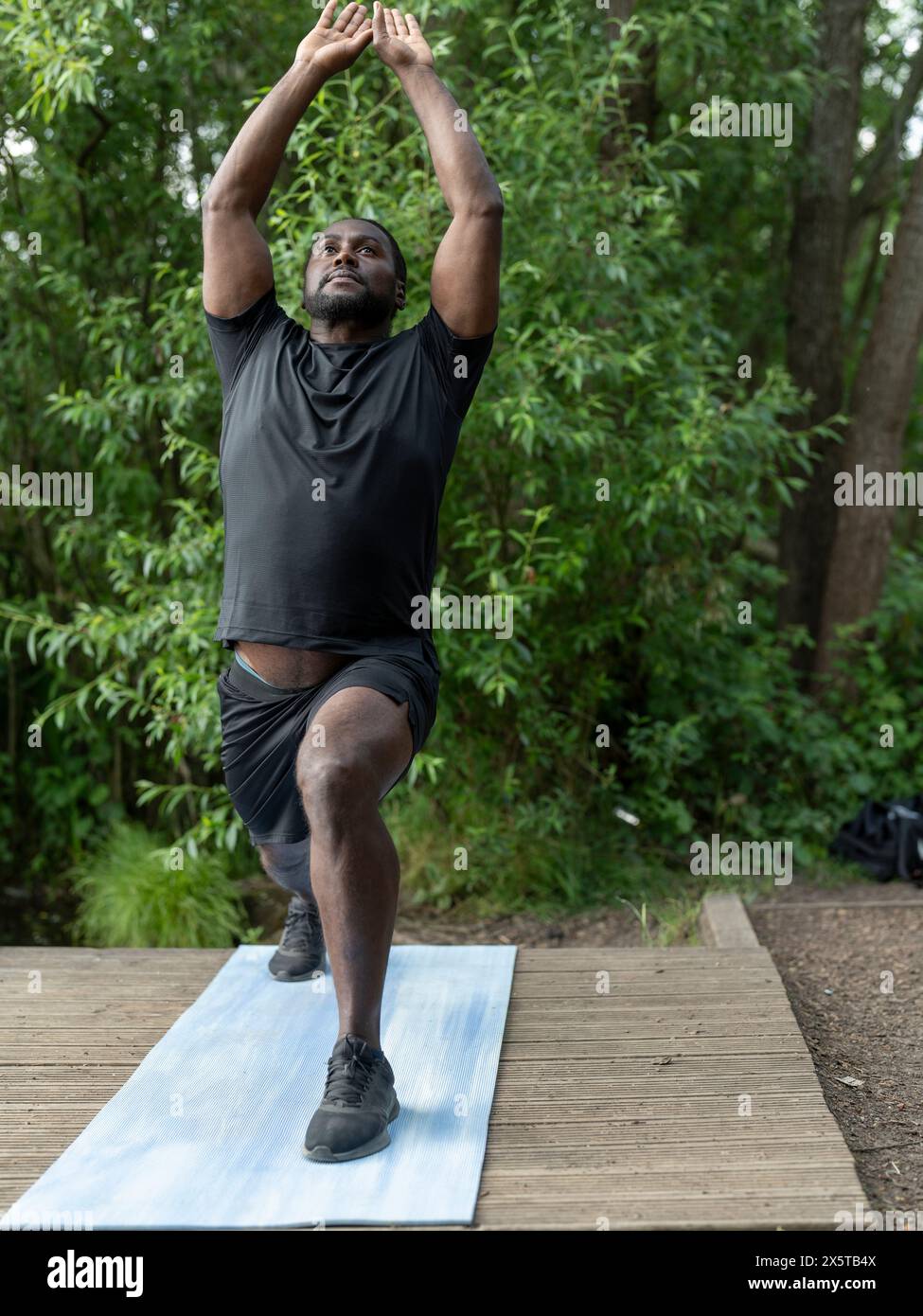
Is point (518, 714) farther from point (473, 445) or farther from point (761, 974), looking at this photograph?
point (761, 974)

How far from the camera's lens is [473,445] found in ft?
13.5

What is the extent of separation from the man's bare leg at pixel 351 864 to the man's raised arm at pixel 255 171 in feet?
3.25

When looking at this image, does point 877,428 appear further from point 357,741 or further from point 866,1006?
point 357,741

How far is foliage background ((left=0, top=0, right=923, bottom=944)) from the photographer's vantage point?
390cm

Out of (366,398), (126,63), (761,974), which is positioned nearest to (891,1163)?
(761,974)

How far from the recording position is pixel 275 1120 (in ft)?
7.47

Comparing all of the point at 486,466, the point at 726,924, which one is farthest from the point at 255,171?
the point at 726,924

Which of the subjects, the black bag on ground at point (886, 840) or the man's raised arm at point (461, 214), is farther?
the black bag on ground at point (886, 840)

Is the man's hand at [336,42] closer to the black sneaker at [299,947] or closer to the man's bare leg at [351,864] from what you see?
the man's bare leg at [351,864]

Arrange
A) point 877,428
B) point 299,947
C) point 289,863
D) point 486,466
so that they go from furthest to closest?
point 877,428 < point 486,466 < point 299,947 < point 289,863

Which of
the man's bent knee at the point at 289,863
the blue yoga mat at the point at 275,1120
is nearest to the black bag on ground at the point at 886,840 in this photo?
Result: the blue yoga mat at the point at 275,1120

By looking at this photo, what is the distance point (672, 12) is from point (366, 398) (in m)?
2.70

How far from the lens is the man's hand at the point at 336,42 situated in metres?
2.60

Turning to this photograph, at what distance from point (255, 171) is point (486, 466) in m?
1.71
